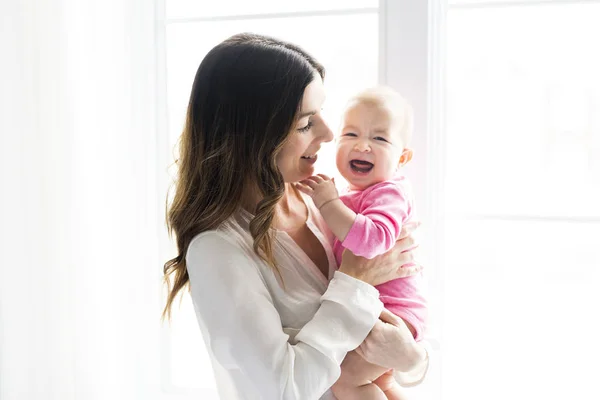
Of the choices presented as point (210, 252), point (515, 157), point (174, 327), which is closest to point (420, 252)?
point (515, 157)

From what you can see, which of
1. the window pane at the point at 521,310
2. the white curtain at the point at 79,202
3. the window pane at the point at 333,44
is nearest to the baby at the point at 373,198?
the window pane at the point at 333,44

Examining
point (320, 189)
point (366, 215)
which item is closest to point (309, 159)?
point (320, 189)

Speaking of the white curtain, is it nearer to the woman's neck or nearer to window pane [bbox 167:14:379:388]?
window pane [bbox 167:14:379:388]

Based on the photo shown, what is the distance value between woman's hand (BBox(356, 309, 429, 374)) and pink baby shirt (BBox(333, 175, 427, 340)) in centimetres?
8

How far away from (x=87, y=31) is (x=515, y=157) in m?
1.21

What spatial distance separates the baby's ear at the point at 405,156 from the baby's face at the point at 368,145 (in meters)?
0.07

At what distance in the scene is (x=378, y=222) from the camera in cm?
134

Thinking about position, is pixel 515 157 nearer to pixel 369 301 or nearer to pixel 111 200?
pixel 369 301

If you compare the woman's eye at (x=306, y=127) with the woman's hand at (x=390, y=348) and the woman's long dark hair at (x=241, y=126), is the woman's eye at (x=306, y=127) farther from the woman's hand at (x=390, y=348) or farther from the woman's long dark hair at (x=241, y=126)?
the woman's hand at (x=390, y=348)

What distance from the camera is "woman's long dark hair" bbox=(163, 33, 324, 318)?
1284mm

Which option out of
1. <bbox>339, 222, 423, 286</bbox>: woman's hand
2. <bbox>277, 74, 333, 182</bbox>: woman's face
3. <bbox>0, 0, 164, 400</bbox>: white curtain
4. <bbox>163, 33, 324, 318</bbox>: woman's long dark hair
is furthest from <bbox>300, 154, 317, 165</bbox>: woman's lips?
<bbox>0, 0, 164, 400</bbox>: white curtain

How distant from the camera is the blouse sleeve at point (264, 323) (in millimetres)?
1215

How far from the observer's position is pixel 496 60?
5.50 feet

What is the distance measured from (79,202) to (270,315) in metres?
0.72
